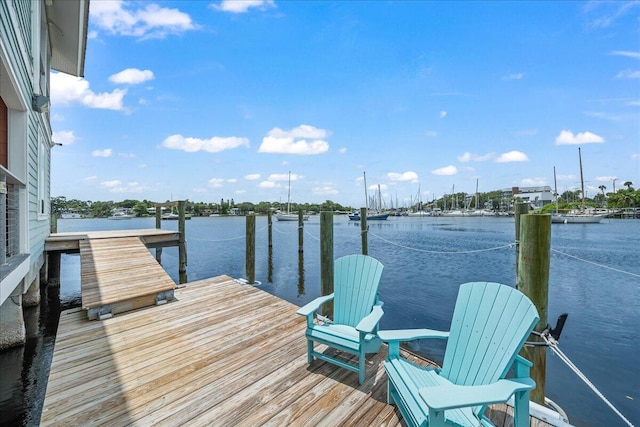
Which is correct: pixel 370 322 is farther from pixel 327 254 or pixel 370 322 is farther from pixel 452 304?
pixel 452 304

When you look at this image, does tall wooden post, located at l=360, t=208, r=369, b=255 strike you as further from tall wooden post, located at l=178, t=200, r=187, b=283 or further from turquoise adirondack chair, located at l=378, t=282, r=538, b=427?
turquoise adirondack chair, located at l=378, t=282, r=538, b=427

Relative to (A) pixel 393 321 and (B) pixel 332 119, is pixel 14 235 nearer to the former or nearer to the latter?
(A) pixel 393 321

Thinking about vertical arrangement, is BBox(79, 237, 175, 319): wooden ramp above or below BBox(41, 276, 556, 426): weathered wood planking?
above

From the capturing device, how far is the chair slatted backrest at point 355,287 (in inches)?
110

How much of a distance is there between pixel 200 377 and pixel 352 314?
149cm

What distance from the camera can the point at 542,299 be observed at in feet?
7.74

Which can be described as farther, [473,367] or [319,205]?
[319,205]

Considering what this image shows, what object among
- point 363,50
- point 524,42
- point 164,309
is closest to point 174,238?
point 164,309

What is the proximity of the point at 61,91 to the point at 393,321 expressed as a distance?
10592 millimetres

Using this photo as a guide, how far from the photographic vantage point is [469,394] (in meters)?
1.36

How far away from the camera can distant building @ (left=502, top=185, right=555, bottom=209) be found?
7188cm

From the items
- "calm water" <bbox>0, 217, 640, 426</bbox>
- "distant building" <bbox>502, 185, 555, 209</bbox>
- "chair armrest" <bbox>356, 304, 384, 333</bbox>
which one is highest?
"distant building" <bbox>502, 185, 555, 209</bbox>

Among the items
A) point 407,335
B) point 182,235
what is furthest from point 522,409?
point 182,235

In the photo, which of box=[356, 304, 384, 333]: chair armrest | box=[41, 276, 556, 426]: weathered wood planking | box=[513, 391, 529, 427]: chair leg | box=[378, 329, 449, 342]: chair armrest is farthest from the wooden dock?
box=[513, 391, 529, 427]: chair leg
